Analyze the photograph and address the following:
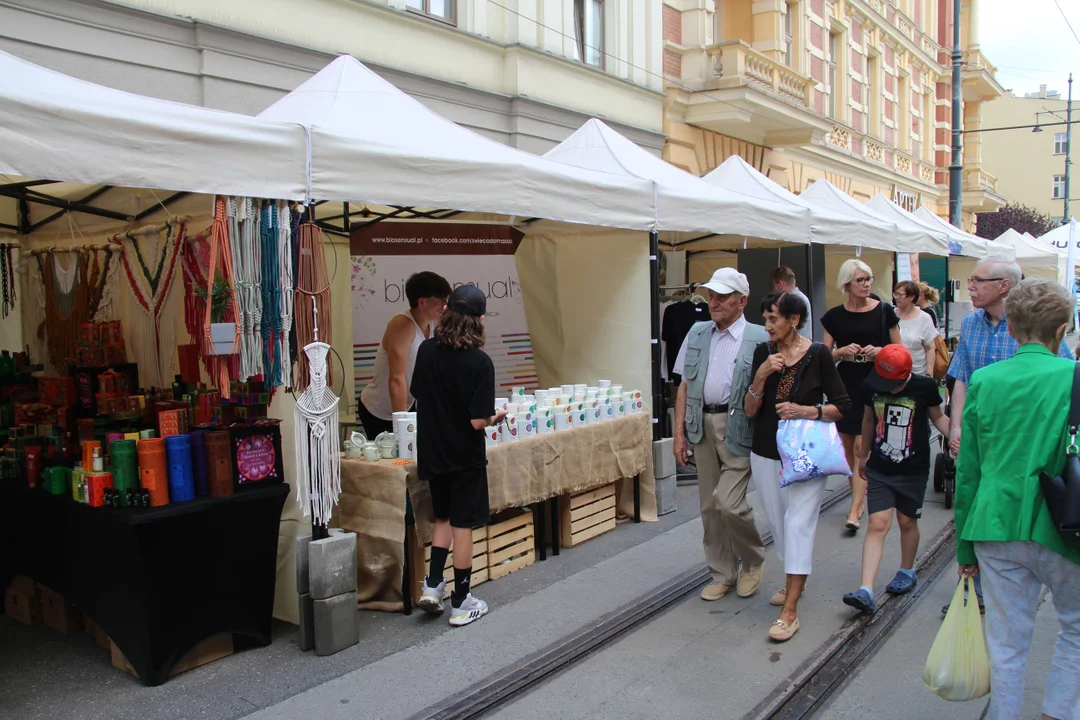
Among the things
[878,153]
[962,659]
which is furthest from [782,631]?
[878,153]

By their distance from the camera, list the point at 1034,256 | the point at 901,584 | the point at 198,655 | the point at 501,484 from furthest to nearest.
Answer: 1. the point at 1034,256
2. the point at 501,484
3. the point at 901,584
4. the point at 198,655

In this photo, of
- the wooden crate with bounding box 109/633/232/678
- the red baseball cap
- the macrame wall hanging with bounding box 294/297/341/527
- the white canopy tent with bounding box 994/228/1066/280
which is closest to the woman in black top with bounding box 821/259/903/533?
the red baseball cap

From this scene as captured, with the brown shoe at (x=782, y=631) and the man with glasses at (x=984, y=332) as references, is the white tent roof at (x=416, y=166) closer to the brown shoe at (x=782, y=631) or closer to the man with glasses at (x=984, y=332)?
the man with glasses at (x=984, y=332)

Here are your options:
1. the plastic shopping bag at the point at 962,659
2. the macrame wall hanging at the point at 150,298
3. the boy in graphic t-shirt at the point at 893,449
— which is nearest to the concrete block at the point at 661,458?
the boy in graphic t-shirt at the point at 893,449

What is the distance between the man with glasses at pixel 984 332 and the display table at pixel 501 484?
7.49 feet

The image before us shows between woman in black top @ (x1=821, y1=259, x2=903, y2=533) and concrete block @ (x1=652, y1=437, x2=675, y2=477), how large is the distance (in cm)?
129

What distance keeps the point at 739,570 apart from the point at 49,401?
4.25 m

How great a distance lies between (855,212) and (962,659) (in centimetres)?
901

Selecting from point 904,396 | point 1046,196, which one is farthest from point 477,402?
point 1046,196

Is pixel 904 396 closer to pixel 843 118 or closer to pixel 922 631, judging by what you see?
pixel 922 631

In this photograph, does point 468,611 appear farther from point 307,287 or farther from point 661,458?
point 661,458

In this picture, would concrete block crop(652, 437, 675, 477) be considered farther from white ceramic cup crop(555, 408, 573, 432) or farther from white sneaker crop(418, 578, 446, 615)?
white sneaker crop(418, 578, 446, 615)

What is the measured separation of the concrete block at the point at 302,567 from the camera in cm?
418

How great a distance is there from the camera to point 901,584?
16.2ft
